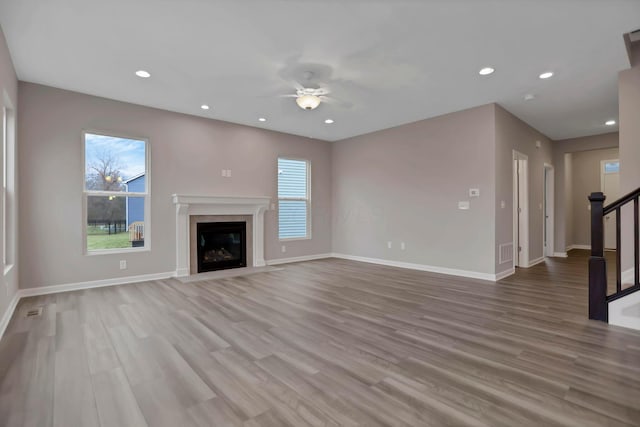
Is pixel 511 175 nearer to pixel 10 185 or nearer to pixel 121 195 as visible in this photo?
pixel 121 195

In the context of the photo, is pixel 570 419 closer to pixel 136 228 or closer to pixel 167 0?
pixel 167 0

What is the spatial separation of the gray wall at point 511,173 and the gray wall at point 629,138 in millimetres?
1417

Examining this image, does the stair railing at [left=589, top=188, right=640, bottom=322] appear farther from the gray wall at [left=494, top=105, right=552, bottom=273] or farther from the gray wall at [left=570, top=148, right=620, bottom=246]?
the gray wall at [left=570, top=148, right=620, bottom=246]

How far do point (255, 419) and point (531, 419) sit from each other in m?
1.41

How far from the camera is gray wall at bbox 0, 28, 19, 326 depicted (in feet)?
9.36

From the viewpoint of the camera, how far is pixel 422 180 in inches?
225

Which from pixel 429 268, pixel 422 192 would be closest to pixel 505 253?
pixel 429 268

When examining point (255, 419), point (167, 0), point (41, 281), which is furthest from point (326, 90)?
point (41, 281)

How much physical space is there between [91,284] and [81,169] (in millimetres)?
1647

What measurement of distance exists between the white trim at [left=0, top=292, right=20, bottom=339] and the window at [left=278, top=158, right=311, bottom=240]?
13.4 ft

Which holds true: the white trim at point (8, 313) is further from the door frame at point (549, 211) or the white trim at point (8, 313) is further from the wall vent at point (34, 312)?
the door frame at point (549, 211)

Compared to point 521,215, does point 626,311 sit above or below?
below

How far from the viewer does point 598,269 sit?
9.84 feet

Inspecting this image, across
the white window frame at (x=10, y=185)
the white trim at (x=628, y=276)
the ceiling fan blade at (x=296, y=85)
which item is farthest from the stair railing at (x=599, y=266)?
the white window frame at (x=10, y=185)
